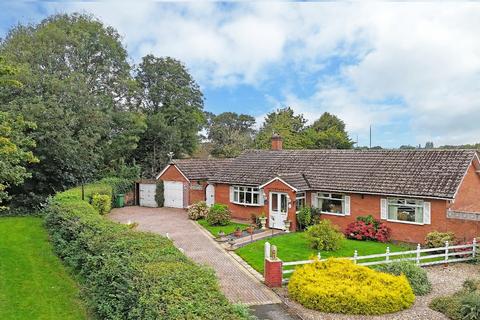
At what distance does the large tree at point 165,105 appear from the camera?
5288 cm

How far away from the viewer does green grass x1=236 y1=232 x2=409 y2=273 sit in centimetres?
1900

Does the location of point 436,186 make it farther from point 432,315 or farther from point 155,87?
point 155,87

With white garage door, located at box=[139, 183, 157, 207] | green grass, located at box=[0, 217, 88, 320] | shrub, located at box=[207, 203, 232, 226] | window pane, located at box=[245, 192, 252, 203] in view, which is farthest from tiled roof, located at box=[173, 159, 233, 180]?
green grass, located at box=[0, 217, 88, 320]

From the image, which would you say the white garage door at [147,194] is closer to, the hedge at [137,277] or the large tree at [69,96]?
the large tree at [69,96]

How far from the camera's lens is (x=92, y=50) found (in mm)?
42875

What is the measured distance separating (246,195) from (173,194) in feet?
31.6

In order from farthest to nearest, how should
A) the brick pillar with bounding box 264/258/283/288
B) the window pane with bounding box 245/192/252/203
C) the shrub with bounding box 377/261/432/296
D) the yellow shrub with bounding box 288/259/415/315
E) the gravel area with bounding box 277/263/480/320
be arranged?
1. the window pane with bounding box 245/192/252/203
2. the brick pillar with bounding box 264/258/283/288
3. the shrub with bounding box 377/261/432/296
4. the yellow shrub with bounding box 288/259/415/315
5. the gravel area with bounding box 277/263/480/320

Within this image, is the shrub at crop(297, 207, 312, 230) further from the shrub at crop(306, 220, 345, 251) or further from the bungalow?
the shrub at crop(306, 220, 345, 251)

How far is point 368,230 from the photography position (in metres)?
23.7

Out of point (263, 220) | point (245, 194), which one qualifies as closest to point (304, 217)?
point (263, 220)

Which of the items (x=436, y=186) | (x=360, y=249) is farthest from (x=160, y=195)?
(x=436, y=186)

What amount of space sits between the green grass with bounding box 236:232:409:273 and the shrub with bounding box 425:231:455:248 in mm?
1470

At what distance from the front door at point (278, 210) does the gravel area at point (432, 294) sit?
1009cm

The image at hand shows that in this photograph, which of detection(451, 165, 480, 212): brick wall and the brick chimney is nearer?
detection(451, 165, 480, 212): brick wall
